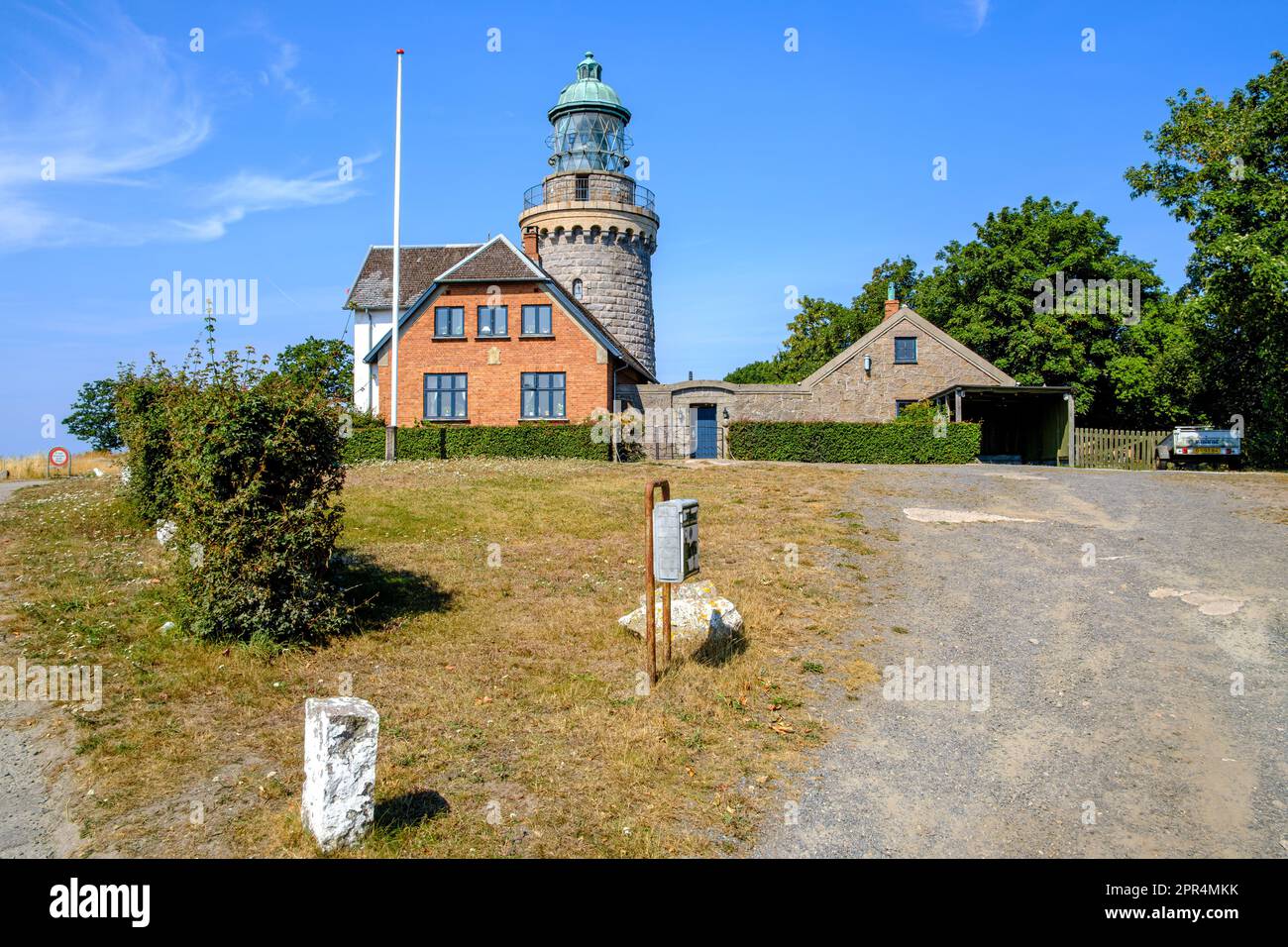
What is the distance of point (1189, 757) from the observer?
6992 mm

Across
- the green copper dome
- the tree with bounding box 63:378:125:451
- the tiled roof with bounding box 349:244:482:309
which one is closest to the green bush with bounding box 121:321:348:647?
the tiled roof with bounding box 349:244:482:309

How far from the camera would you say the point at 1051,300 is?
139 feet

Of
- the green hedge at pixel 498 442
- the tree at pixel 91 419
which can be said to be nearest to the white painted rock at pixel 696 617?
the green hedge at pixel 498 442

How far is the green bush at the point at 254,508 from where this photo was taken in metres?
8.83

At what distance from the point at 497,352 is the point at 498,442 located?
5.14 meters

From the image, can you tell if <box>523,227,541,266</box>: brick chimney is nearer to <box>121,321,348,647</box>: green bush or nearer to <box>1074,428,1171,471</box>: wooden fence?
<box>1074,428,1171,471</box>: wooden fence

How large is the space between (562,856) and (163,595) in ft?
25.6

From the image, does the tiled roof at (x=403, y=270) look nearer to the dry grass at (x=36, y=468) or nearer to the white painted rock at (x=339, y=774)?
the dry grass at (x=36, y=468)

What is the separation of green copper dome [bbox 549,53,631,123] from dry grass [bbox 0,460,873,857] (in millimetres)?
34353

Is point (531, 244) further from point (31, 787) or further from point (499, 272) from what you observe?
point (31, 787)

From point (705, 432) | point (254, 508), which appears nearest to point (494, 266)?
point (705, 432)

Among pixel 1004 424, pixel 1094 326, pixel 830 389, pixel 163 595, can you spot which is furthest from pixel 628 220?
pixel 163 595

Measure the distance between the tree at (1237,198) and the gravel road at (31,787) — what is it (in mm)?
31737
